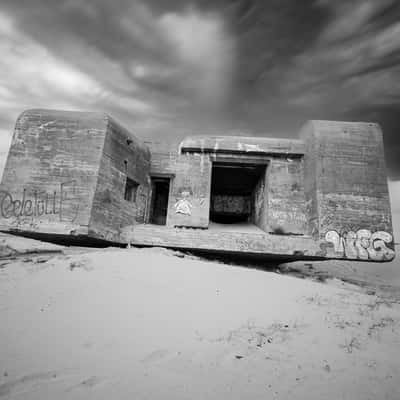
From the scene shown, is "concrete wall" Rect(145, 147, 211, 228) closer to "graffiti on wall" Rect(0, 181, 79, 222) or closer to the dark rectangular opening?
the dark rectangular opening

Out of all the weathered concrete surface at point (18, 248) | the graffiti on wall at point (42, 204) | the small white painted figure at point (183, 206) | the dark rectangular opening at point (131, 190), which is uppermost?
the dark rectangular opening at point (131, 190)

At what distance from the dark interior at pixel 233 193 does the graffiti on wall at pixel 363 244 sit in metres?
3.62

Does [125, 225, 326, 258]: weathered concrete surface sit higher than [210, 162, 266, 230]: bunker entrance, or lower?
lower

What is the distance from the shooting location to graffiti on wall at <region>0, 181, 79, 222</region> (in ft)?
21.4

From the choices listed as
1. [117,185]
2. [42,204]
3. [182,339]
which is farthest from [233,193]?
[182,339]

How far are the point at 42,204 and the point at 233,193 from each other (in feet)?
28.4

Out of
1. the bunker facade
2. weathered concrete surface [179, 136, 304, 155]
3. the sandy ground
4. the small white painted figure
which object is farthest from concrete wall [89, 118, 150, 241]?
the sandy ground

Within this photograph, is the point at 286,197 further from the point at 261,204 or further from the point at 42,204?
the point at 42,204

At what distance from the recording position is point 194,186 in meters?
8.78

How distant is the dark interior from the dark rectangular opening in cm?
333

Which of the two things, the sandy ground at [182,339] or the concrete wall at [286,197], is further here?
the concrete wall at [286,197]

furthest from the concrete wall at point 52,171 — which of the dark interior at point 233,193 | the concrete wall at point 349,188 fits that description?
the concrete wall at point 349,188

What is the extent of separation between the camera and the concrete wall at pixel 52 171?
650cm

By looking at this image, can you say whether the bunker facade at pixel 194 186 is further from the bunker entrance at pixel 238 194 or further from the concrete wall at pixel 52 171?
the bunker entrance at pixel 238 194
